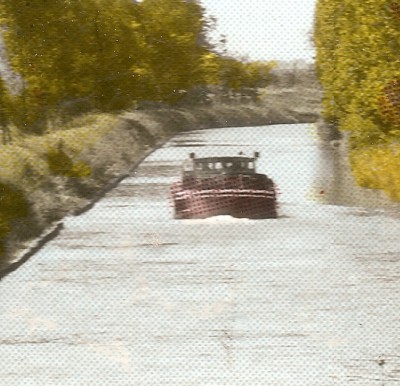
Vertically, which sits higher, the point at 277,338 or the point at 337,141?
the point at 277,338

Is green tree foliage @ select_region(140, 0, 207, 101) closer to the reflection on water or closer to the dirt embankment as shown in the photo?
the dirt embankment

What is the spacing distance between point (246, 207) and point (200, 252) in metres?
7.29

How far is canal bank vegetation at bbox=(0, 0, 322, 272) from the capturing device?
1266 inches

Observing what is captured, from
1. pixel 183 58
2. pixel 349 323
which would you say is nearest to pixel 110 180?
pixel 349 323

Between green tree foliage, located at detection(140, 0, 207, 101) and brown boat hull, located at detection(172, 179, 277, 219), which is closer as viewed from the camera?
brown boat hull, located at detection(172, 179, 277, 219)

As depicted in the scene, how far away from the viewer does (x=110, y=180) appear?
44.2 metres

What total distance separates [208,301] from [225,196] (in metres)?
14.3

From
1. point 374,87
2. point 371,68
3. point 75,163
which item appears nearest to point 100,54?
point 75,163

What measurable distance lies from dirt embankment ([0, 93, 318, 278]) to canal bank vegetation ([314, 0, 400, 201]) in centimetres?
901

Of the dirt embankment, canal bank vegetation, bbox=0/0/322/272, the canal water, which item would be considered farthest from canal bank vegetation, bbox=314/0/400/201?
canal bank vegetation, bbox=0/0/322/272

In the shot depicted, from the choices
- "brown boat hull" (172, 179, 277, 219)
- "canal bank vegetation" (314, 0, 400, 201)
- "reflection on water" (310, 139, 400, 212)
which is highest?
"canal bank vegetation" (314, 0, 400, 201)

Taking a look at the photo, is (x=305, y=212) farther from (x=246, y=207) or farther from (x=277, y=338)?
(x=277, y=338)

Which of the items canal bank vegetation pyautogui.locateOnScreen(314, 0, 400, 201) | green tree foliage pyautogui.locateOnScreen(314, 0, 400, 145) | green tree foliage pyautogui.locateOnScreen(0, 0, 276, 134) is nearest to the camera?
canal bank vegetation pyautogui.locateOnScreen(314, 0, 400, 201)

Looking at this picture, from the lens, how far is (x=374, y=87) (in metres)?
34.8
